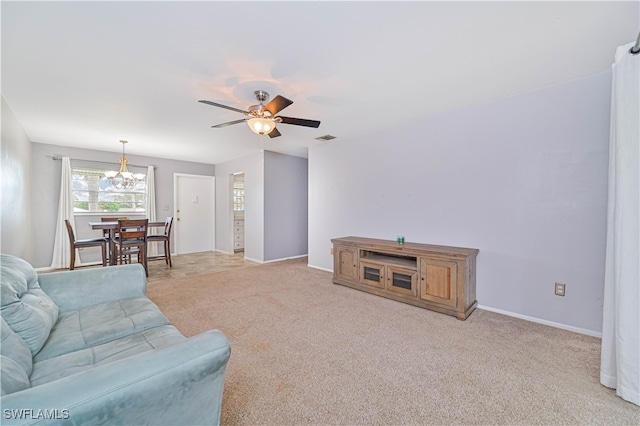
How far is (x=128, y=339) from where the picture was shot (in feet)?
4.76

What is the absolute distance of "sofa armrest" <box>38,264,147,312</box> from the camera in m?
1.84

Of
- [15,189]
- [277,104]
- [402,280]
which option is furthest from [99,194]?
[402,280]

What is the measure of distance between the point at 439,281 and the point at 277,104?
245 cm

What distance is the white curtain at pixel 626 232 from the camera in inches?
61.0

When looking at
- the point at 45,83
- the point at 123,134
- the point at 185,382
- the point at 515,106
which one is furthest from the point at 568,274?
the point at 123,134

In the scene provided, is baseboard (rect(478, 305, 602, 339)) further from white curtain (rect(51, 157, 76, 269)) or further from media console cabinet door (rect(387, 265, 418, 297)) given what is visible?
white curtain (rect(51, 157, 76, 269))

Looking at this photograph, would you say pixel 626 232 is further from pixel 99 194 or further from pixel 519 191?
pixel 99 194

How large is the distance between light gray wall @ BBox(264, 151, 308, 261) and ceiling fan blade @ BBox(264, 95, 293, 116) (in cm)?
301

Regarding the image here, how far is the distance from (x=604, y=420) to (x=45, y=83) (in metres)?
Result: 4.91

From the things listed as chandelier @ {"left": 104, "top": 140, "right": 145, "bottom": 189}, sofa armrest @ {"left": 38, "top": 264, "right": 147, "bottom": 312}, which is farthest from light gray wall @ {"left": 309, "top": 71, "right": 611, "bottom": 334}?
chandelier @ {"left": 104, "top": 140, "right": 145, "bottom": 189}

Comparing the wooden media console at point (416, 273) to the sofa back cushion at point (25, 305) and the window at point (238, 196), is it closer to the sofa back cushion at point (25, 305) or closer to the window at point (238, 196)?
the sofa back cushion at point (25, 305)

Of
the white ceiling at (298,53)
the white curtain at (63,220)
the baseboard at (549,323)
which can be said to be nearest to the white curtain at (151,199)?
the white curtain at (63,220)

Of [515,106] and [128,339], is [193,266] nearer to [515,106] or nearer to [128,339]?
[128,339]

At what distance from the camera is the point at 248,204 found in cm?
576
